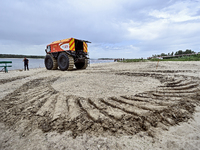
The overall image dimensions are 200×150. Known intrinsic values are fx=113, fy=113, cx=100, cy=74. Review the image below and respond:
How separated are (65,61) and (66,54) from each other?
1.93 ft

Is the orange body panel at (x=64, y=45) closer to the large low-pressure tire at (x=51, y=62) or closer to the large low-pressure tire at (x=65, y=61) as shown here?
the large low-pressure tire at (x=65, y=61)

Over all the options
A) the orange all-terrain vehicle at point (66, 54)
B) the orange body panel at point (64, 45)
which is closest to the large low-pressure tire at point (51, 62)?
the orange all-terrain vehicle at point (66, 54)

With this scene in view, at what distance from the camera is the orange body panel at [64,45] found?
8.99m

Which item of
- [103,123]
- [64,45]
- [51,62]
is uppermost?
[64,45]

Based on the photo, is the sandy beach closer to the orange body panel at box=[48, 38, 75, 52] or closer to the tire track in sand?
the tire track in sand

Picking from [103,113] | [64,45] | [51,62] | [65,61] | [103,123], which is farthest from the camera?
[51,62]

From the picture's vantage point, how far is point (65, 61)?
947 centimetres

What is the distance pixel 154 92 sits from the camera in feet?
10.1

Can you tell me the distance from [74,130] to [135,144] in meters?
0.90

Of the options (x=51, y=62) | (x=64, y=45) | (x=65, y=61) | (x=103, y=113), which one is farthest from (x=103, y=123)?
(x=51, y=62)

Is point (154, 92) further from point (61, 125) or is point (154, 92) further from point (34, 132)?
point (34, 132)

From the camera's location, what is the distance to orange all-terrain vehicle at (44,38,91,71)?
908cm

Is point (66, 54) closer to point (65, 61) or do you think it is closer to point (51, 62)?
point (65, 61)

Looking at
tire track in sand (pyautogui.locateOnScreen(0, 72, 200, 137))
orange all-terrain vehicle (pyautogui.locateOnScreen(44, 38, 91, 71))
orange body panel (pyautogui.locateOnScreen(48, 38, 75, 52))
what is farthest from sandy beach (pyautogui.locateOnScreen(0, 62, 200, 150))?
orange body panel (pyautogui.locateOnScreen(48, 38, 75, 52))
